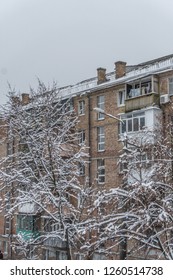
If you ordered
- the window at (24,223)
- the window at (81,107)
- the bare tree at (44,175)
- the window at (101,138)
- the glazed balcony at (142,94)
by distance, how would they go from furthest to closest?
the window at (24,223)
the window at (81,107)
the window at (101,138)
the glazed balcony at (142,94)
the bare tree at (44,175)

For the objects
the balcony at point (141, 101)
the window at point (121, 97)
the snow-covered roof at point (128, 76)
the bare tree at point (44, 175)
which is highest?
the snow-covered roof at point (128, 76)

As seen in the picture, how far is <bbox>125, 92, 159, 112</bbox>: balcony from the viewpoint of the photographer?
27.5 m

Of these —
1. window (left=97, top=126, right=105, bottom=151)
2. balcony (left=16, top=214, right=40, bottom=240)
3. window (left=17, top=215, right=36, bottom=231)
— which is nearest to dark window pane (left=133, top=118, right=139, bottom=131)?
window (left=97, top=126, right=105, bottom=151)

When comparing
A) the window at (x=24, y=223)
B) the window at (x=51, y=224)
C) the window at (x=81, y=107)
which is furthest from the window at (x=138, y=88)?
the window at (x=24, y=223)

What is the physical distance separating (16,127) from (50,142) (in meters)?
4.41

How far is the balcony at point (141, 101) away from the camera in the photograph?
27.5 metres

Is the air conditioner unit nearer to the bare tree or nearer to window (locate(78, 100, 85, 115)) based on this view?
window (locate(78, 100, 85, 115))

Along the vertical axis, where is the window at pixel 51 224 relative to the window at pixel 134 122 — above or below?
below

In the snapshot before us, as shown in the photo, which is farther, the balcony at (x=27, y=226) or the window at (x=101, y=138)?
the balcony at (x=27, y=226)

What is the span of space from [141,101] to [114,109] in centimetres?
307

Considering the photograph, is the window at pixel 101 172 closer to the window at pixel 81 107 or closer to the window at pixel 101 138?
the window at pixel 101 138

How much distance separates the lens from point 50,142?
15.5m

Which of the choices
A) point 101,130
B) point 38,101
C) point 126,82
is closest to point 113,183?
point 101,130

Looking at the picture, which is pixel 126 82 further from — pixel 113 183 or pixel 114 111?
pixel 113 183
